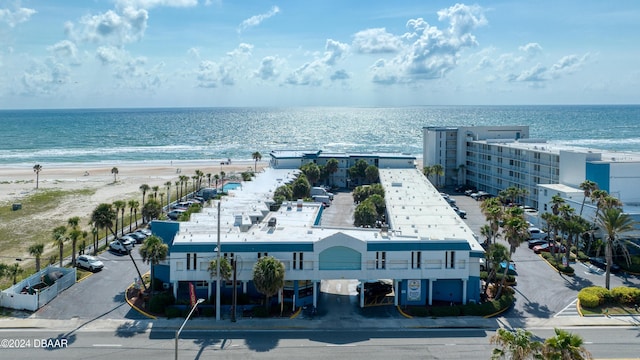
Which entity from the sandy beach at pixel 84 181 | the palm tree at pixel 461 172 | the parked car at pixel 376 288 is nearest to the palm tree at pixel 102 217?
the sandy beach at pixel 84 181

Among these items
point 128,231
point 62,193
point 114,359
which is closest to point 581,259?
point 114,359

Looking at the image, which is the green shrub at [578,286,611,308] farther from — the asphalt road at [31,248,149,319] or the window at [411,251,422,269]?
the asphalt road at [31,248,149,319]

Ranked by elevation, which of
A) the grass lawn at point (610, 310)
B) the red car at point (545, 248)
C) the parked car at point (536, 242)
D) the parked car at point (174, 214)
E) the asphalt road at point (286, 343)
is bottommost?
the asphalt road at point (286, 343)

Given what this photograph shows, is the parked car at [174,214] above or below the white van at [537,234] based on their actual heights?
above

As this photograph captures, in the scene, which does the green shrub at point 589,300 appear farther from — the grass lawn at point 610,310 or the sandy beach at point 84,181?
the sandy beach at point 84,181

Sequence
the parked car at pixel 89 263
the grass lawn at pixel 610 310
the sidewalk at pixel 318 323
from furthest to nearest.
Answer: the parked car at pixel 89 263, the grass lawn at pixel 610 310, the sidewalk at pixel 318 323

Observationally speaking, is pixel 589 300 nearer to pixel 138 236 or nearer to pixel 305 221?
pixel 305 221

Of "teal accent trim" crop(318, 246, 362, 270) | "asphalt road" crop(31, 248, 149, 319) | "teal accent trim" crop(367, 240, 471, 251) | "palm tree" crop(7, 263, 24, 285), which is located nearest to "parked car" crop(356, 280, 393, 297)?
"teal accent trim" crop(318, 246, 362, 270)
